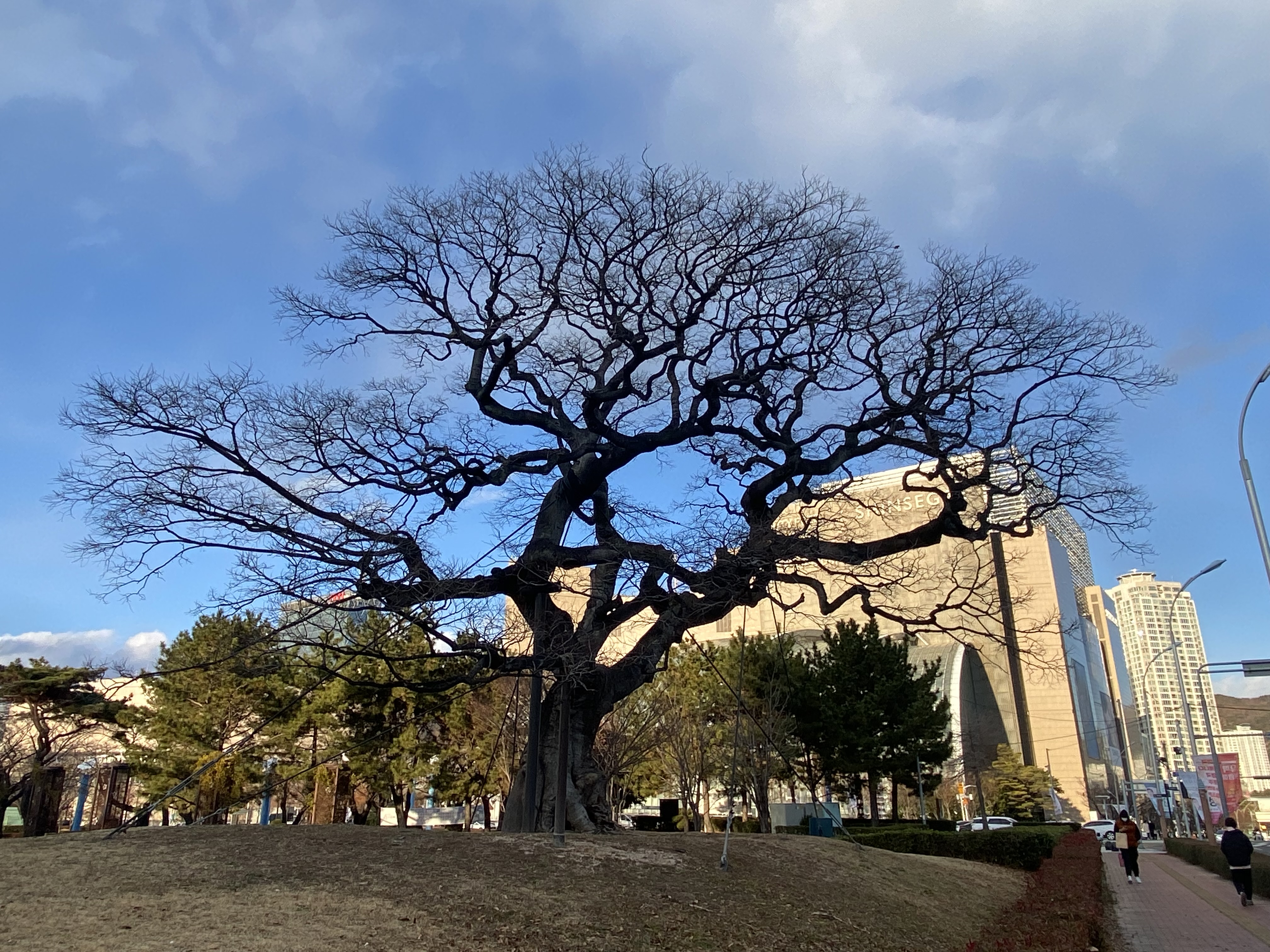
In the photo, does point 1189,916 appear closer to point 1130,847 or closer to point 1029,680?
point 1130,847

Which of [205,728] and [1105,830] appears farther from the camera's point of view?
[1105,830]

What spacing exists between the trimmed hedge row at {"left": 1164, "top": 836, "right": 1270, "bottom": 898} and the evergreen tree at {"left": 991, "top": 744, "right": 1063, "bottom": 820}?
71.9 ft

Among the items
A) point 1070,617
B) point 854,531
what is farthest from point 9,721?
point 1070,617

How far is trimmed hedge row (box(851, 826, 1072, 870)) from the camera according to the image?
20391 millimetres

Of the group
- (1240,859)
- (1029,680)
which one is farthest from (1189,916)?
(1029,680)

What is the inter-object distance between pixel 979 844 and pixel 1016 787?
52086 millimetres

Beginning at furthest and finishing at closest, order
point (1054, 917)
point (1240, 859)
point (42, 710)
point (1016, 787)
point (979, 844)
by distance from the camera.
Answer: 1. point (1016, 787)
2. point (42, 710)
3. point (979, 844)
4. point (1240, 859)
5. point (1054, 917)

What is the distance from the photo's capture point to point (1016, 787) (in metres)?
66.5

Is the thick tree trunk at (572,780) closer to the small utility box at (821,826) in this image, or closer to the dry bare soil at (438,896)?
the dry bare soil at (438,896)

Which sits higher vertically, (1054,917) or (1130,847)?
(1130,847)

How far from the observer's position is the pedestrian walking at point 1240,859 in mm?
16016

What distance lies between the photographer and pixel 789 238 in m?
15.0

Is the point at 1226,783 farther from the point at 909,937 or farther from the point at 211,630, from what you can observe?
the point at 211,630

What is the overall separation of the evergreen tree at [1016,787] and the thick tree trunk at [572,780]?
5867 centimetres
